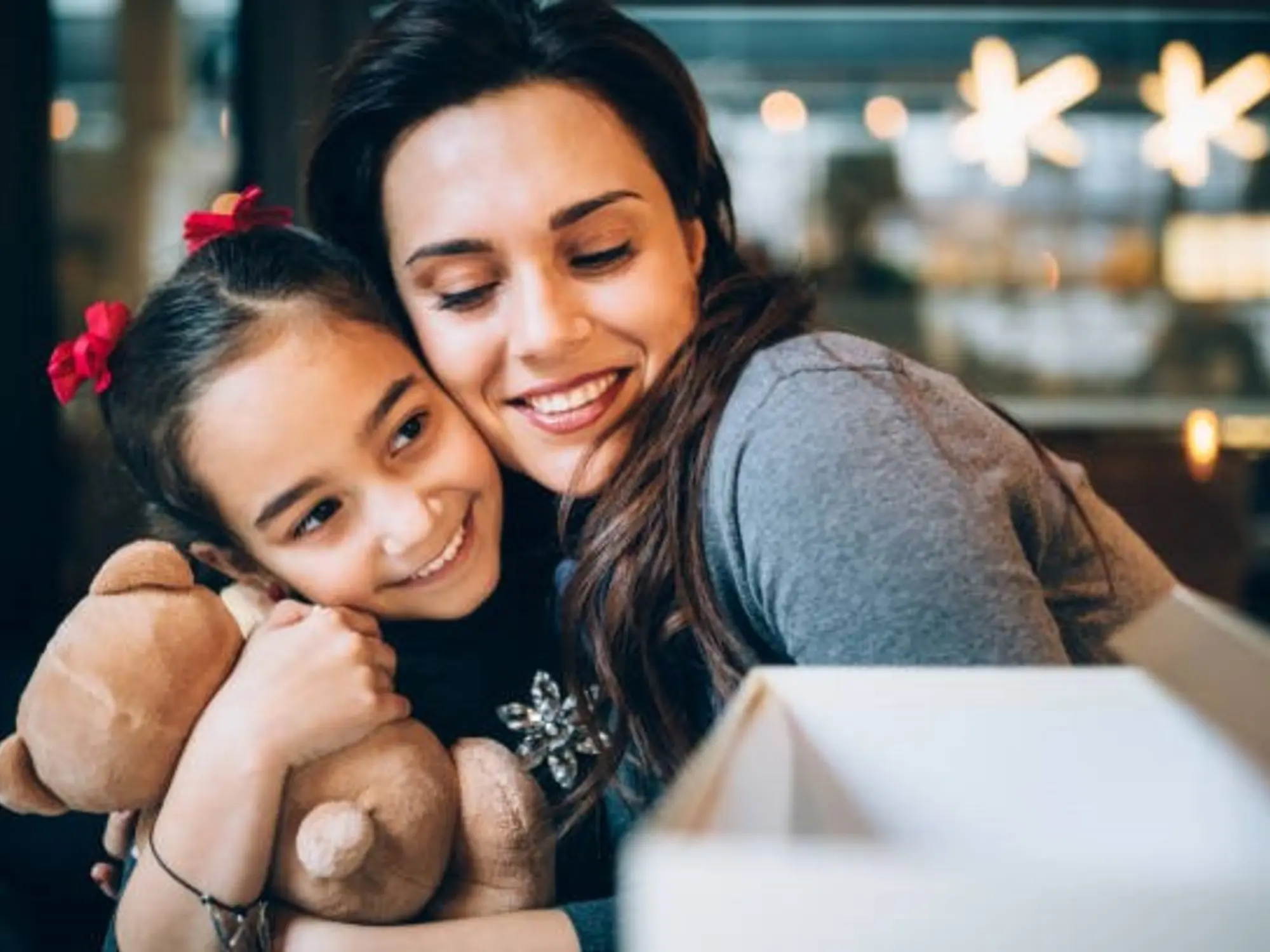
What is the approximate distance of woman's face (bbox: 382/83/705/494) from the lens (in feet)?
3.65

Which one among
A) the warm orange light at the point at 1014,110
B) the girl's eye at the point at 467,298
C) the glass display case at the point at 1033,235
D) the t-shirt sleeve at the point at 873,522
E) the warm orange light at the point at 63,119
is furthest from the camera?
the glass display case at the point at 1033,235

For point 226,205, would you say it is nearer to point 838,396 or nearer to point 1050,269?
point 838,396

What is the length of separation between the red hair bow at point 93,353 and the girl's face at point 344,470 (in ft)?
0.37

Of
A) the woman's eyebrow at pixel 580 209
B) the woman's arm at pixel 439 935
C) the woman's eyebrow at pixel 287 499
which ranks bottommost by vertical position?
the woman's arm at pixel 439 935

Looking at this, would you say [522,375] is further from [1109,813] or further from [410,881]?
[1109,813]

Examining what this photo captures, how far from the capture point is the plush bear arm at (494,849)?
997 millimetres

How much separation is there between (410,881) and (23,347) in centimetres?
194

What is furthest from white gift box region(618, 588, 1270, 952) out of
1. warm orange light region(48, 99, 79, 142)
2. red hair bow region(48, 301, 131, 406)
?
warm orange light region(48, 99, 79, 142)

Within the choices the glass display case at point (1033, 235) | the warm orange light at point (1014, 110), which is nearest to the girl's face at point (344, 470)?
the warm orange light at point (1014, 110)

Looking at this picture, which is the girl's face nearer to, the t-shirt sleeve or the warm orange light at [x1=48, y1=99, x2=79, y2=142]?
the t-shirt sleeve

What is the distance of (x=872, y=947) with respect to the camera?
1.20 feet

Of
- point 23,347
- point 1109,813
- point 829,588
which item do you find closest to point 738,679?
point 829,588

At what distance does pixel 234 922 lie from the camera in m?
0.92

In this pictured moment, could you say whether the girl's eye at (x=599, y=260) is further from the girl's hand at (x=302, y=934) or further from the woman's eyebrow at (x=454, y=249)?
the girl's hand at (x=302, y=934)
